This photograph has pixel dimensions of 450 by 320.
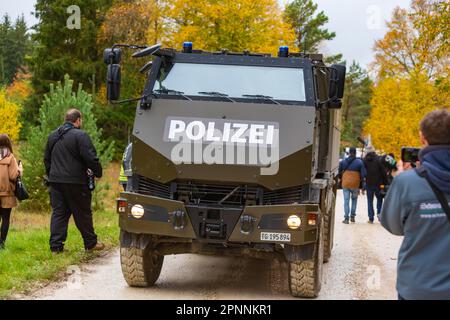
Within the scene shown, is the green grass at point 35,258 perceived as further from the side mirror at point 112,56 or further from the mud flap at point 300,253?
the mud flap at point 300,253

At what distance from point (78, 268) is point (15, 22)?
273 feet

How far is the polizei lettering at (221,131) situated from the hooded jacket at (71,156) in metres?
1.88

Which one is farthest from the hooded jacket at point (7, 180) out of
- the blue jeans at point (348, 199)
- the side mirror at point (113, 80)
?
the blue jeans at point (348, 199)

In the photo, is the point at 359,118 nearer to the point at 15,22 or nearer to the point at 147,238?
the point at 15,22

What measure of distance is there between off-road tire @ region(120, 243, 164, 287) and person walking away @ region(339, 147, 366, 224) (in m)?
10.0

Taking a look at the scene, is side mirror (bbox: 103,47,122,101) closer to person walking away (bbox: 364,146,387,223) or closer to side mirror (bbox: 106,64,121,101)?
side mirror (bbox: 106,64,121,101)

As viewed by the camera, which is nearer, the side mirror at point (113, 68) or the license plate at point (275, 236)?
the license plate at point (275, 236)

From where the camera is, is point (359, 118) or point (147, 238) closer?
point (147, 238)

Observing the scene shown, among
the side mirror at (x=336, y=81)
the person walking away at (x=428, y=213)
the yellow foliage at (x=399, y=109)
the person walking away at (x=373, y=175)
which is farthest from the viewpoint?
the yellow foliage at (x=399, y=109)

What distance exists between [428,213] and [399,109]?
3555 centimetres

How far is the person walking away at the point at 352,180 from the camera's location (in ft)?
56.4

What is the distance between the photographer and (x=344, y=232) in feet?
49.6

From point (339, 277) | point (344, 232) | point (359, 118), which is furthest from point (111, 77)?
point (359, 118)

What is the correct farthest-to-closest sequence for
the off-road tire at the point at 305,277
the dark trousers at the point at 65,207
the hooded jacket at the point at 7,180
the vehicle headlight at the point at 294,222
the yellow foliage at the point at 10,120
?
the yellow foliage at the point at 10,120
the hooded jacket at the point at 7,180
the dark trousers at the point at 65,207
the off-road tire at the point at 305,277
the vehicle headlight at the point at 294,222
